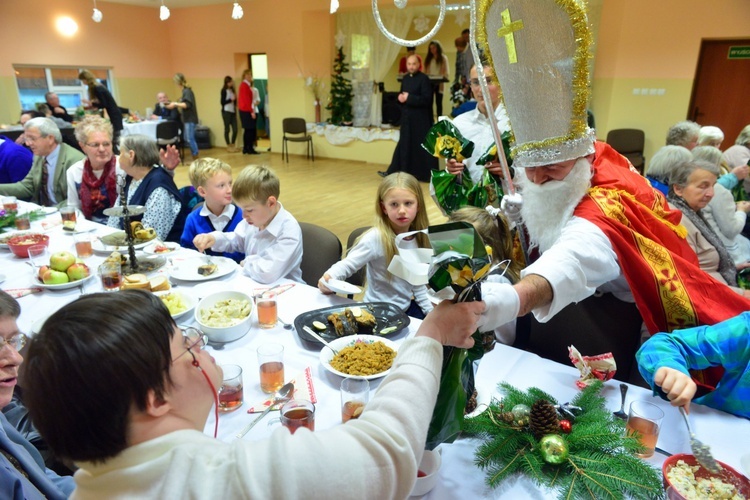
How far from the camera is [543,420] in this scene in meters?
1.10

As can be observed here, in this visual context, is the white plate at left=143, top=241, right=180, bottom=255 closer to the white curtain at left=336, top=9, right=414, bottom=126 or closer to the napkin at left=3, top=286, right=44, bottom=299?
the napkin at left=3, top=286, right=44, bottom=299

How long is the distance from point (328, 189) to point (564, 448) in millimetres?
6986

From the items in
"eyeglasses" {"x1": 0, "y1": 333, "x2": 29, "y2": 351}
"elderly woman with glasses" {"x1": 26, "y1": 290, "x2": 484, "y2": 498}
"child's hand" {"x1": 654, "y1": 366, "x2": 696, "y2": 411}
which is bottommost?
"child's hand" {"x1": 654, "y1": 366, "x2": 696, "y2": 411}

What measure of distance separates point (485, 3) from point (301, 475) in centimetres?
153

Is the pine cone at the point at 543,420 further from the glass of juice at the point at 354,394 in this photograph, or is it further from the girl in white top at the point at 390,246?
the girl in white top at the point at 390,246

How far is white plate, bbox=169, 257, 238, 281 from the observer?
2275 millimetres

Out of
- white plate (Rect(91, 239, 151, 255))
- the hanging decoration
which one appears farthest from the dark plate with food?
the hanging decoration

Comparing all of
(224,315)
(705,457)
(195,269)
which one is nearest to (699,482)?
(705,457)

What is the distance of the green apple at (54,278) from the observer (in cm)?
215

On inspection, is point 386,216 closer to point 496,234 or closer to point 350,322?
point 496,234

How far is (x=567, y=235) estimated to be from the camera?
5.16ft

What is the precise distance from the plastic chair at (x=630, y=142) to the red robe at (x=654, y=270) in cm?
668

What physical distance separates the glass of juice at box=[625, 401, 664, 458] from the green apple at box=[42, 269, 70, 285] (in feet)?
7.65

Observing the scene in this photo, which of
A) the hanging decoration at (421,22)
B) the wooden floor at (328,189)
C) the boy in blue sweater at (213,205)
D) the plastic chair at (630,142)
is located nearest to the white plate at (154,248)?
the boy in blue sweater at (213,205)
